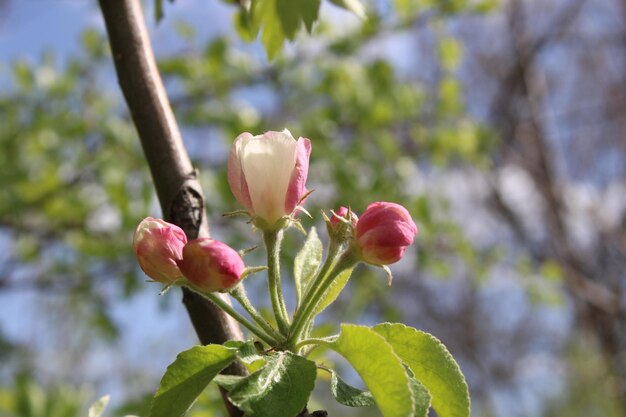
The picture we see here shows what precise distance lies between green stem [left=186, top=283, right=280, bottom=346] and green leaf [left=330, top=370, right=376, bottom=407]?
59 millimetres

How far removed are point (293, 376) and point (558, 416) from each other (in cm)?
583

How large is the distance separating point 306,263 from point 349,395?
0.55 ft

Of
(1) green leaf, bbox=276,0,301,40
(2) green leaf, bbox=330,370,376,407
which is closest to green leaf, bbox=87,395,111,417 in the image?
(2) green leaf, bbox=330,370,376,407

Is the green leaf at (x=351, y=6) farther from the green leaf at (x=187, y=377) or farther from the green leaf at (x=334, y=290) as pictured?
the green leaf at (x=187, y=377)

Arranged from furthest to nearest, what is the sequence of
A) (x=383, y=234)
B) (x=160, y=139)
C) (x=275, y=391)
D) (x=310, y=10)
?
(x=310, y=10) < (x=160, y=139) < (x=383, y=234) < (x=275, y=391)

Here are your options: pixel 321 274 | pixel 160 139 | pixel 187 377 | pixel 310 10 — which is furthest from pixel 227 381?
pixel 310 10

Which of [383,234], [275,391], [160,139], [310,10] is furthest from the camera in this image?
[310,10]

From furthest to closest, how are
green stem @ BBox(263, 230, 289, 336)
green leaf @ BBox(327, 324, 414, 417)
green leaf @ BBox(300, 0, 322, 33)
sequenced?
green leaf @ BBox(300, 0, 322, 33) → green stem @ BBox(263, 230, 289, 336) → green leaf @ BBox(327, 324, 414, 417)

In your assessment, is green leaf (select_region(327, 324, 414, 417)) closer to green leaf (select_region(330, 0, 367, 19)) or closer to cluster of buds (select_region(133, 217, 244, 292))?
cluster of buds (select_region(133, 217, 244, 292))

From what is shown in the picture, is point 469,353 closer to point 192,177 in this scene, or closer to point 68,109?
point 68,109

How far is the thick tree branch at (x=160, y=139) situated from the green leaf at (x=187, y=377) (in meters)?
0.10

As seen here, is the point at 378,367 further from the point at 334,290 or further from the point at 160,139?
the point at 160,139

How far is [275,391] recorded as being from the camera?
1.54ft

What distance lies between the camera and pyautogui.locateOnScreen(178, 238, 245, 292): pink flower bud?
512 mm
